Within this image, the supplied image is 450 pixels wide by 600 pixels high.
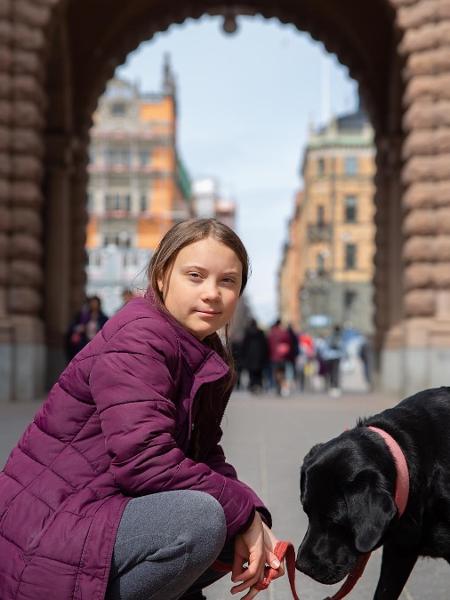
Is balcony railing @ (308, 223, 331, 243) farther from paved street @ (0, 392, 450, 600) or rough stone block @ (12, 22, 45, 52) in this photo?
rough stone block @ (12, 22, 45, 52)

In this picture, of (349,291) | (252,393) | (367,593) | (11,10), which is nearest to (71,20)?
(11,10)

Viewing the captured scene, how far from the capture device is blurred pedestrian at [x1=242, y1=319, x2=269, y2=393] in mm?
23328

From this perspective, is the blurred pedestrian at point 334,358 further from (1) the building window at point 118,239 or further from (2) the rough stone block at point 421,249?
(1) the building window at point 118,239

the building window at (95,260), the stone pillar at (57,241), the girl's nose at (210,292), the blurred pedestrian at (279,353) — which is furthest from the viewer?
the building window at (95,260)

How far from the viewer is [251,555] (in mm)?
3037

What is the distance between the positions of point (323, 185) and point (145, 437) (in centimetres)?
8713

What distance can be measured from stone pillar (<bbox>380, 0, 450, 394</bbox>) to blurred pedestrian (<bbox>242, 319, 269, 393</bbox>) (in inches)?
283

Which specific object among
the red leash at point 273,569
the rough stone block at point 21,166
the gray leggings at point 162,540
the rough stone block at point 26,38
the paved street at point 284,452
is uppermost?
the rough stone block at point 26,38

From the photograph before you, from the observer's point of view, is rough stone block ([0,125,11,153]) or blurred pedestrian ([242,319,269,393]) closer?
rough stone block ([0,125,11,153])

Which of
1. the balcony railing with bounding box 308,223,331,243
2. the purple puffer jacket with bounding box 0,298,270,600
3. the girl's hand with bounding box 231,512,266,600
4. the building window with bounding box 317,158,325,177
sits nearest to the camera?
the purple puffer jacket with bounding box 0,298,270,600

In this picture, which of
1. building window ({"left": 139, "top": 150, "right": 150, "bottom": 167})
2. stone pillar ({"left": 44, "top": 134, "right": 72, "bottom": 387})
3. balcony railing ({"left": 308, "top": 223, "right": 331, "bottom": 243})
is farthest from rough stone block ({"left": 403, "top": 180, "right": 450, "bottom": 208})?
balcony railing ({"left": 308, "top": 223, "right": 331, "bottom": 243})

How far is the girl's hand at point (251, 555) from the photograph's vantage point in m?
3.03

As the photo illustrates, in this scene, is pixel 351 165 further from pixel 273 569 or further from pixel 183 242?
pixel 273 569

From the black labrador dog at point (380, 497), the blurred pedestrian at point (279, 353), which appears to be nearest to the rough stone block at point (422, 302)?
the blurred pedestrian at point (279, 353)
